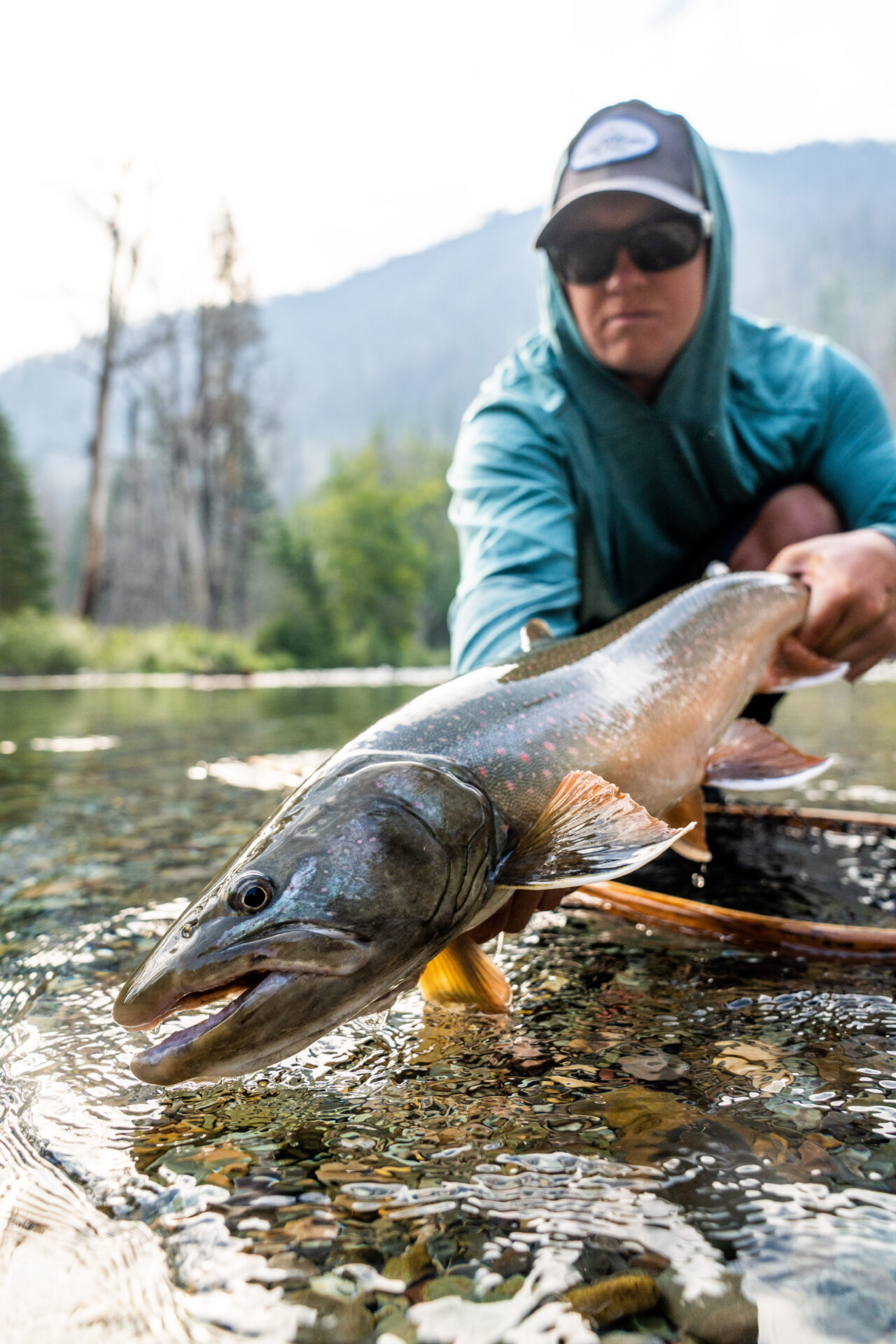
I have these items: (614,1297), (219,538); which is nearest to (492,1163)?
(614,1297)

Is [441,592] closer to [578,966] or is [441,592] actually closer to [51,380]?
[578,966]

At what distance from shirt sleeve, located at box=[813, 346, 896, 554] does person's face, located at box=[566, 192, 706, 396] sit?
716 mm

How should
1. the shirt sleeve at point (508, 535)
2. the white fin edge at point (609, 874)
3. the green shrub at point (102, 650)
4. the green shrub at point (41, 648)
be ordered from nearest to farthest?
the white fin edge at point (609, 874), the shirt sleeve at point (508, 535), the green shrub at point (41, 648), the green shrub at point (102, 650)

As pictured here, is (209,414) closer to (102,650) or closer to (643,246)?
(102,650)

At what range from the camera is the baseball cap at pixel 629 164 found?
3131mm

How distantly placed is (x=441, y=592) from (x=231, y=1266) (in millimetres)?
55203

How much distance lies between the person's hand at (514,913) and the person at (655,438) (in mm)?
1015

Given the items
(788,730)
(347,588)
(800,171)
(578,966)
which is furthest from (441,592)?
(800,171)

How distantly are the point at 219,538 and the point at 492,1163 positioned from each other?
39.5 metres

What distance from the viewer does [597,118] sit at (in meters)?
3.31

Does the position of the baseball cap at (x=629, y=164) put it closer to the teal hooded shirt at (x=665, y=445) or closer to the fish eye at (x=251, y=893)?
the teal hooded shirt at (x=665, y=445)

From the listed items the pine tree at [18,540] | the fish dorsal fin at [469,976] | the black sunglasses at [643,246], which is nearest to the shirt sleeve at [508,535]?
the black sunglasses at [643,246]

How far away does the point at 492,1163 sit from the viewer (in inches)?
45.6

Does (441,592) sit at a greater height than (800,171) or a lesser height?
lesser
